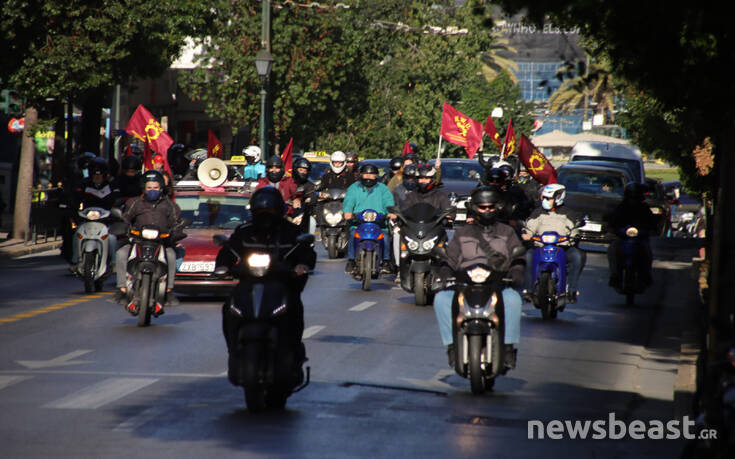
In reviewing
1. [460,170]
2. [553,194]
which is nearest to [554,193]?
[553,194]

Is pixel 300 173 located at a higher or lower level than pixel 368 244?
higher

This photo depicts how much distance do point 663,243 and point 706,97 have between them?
27517 mm

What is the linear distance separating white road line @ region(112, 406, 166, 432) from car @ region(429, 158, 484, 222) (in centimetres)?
1987

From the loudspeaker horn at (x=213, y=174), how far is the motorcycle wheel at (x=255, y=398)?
10562 mm

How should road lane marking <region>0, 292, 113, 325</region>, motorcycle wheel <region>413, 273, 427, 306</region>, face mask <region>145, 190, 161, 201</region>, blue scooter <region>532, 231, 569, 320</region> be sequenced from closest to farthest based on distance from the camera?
road lane marking <region>0, 292, 113, 325</region> < face mask <region>145, 190, 161, 201</region> < blue scooter <region>532, 231, 569, 320</region> < motorcycle wheel <region>413, 273, 427, 306</region>

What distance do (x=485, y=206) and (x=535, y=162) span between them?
12.2 metres

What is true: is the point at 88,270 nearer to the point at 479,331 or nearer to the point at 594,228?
the point at 479,331

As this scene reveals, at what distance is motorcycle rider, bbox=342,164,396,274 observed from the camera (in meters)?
20.5

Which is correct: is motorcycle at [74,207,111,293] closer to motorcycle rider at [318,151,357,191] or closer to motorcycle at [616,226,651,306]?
motorcycle at [616,226,651,306]

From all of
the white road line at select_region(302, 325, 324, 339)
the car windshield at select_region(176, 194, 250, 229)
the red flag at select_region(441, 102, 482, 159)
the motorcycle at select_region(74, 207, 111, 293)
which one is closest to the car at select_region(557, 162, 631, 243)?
the red flag at select_region(441, 102, 482, 159)

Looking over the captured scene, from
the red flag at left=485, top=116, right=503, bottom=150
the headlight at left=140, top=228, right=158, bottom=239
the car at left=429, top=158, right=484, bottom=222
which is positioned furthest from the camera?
the red flag at left=485, top=116, right=503, bottom=150

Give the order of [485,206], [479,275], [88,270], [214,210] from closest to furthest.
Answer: [479,275]
[485,206]
[88,270]
[214,210]

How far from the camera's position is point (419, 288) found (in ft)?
60.1

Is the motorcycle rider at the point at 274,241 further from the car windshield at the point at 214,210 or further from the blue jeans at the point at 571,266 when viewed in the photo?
the car windshield at the point at 214,210
